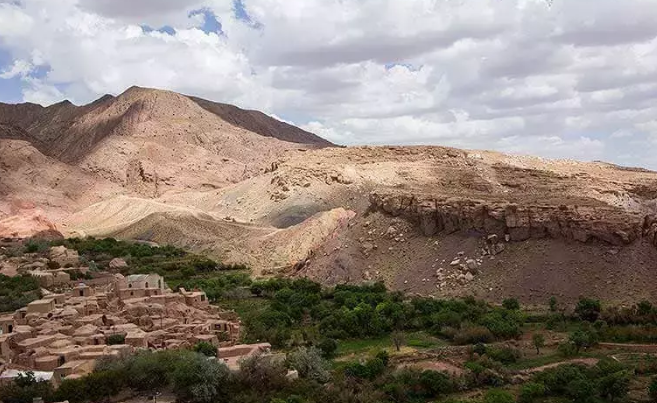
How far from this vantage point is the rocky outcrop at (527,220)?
102ft

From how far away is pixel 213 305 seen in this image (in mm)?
31594

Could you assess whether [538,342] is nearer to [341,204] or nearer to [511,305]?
[511,305]

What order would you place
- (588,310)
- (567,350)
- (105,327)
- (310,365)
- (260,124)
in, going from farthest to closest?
(260,124), (588,310), (105,327), (567,350), (310,365)

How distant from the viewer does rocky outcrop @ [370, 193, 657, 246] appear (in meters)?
31.0

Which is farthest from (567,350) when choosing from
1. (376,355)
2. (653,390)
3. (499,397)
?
(376,355)

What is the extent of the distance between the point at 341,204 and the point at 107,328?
94.0 feet

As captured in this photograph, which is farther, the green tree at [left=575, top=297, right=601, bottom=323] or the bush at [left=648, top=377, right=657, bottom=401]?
the green tree at [left=575, top=297, right=601, bottom=323]

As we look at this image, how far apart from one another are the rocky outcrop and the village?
432 inches

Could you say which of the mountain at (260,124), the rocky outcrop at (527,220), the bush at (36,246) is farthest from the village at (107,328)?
the mountain at (260,124)

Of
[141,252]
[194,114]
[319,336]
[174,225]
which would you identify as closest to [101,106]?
[194,114]

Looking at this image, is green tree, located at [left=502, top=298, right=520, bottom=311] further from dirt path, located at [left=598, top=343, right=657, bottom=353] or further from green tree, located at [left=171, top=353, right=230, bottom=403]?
green tree, located at [left=171, top=353, right=230, bottom=403]

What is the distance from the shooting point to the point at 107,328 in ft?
82.9

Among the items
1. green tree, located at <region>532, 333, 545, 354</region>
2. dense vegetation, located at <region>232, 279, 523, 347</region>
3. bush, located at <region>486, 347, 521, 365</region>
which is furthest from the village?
green tree, located at <region>532, 333, 545, 354</region>

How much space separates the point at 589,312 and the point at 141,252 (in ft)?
91.1
